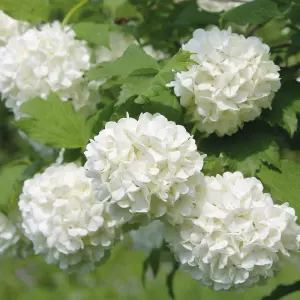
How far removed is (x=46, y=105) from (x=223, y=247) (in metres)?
0.52

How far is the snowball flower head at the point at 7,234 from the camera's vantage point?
149cm

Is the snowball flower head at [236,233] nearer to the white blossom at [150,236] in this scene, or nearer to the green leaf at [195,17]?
the green leaf at [195,17]

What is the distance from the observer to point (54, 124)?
141 cm

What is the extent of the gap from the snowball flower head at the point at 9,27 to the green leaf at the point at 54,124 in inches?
11.7

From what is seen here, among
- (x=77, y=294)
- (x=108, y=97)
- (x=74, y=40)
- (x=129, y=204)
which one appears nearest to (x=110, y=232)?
(x=129, y=204)

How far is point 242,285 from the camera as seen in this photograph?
1195 mm

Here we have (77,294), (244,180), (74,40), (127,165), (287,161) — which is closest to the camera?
(127,165)

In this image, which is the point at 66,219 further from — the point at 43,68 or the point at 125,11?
the point at 125,11

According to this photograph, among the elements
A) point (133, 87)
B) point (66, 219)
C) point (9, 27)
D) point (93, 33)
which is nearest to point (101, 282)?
point (9, 27)

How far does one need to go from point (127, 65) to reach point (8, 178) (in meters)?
0.45

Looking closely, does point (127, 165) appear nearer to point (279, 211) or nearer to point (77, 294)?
point (279, 211)

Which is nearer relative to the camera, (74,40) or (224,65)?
(224,65)

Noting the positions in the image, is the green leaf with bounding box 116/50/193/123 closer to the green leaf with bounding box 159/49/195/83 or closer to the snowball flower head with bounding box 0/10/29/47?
the green leaf with bounding box 159/49/195/83

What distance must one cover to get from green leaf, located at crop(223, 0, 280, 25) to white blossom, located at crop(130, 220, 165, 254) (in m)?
0.70
